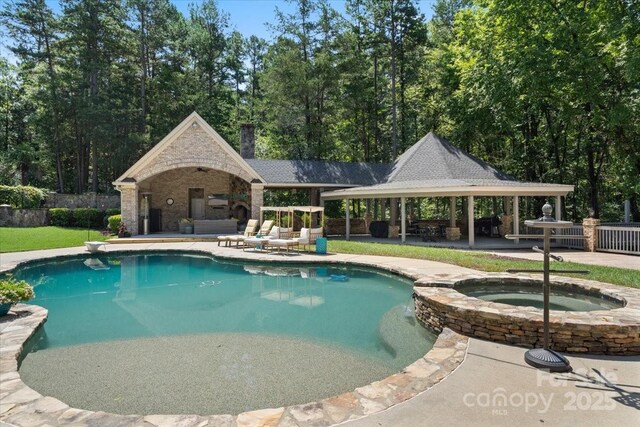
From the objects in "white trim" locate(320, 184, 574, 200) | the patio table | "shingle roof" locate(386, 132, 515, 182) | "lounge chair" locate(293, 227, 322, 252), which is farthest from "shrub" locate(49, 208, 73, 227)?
"shingle roof" locate(386, 132, 515, 182)

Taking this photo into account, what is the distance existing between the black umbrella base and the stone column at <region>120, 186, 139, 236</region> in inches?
751

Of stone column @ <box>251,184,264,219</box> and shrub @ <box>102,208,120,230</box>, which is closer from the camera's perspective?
stone column @ <box>251,184,264,219</box>

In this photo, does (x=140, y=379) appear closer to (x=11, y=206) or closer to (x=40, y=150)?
(x=11, y=206)

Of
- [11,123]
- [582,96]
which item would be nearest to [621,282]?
[582,96]

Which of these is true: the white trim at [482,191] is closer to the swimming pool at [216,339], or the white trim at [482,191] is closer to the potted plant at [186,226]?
the swimming pool at [216,339]

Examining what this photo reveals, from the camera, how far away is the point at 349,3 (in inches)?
1177

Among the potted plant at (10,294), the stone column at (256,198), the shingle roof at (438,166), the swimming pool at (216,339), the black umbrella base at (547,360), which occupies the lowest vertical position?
the swimming pool at (216,339)

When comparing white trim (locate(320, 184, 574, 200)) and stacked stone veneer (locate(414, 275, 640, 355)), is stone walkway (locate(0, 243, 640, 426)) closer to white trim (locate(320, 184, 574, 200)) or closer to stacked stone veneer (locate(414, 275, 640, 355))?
stacked stone veneer (locate(414, 275, 640, 355))

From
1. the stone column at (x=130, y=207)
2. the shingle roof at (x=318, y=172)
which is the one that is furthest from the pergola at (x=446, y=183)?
the stone column at (x=130, y=207)

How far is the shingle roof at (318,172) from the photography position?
21.1 meters

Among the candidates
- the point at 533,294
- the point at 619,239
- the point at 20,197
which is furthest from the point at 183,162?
the point at 619,239

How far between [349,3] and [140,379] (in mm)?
31568

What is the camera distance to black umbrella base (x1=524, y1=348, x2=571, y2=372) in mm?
4113

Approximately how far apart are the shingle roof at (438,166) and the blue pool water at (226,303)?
8293mm
